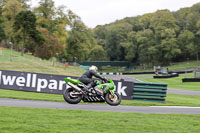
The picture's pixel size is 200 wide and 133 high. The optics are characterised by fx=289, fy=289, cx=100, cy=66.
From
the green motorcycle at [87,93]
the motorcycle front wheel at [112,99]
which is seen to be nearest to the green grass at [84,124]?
the green motorcycle at [87,93]

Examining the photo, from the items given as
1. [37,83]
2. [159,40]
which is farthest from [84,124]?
[159,40]

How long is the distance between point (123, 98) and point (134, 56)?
88.7 meters

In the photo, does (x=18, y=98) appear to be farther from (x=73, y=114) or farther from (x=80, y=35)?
(x=80, y=35)

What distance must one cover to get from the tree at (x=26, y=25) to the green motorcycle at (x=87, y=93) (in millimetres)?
46725

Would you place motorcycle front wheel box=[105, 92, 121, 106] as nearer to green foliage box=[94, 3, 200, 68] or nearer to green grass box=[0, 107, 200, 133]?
green grass box=[0, 107, 200, 133]

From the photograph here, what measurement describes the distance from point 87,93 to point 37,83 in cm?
569

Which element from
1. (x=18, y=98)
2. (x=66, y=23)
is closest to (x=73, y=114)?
(x=18, y=98)

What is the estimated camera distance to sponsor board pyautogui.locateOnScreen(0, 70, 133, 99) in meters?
16.5

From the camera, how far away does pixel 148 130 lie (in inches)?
292

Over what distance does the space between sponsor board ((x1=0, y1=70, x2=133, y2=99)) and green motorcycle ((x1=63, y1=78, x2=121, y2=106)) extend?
161 inches

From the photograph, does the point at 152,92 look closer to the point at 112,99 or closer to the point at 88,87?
the point at 112,99

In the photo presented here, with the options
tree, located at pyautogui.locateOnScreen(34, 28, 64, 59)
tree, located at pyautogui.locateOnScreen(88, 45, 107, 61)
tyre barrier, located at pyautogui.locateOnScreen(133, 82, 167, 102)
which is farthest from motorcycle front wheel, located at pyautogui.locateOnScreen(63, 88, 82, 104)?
tree, located at pyautogui.locateOnScreen(88, 45, 107, 61)

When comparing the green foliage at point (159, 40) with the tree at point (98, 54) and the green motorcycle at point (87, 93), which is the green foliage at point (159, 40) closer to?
the tree at point (98, 54)

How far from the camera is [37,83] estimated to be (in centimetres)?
1698
